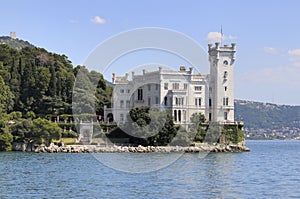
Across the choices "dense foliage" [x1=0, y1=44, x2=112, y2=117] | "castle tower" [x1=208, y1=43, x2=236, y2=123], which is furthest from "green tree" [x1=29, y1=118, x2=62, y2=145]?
"castle tower" [x1=208, y1=43, x2=236, y2=123]

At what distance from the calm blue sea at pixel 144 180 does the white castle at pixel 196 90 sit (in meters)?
17.2

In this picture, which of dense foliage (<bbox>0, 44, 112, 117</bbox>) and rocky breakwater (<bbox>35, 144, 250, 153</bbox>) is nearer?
rocky breakwater (<bbox>35, 144, 250, 153</bbox>)

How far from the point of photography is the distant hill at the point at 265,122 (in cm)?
17796

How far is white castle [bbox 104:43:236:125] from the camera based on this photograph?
62.3 metres

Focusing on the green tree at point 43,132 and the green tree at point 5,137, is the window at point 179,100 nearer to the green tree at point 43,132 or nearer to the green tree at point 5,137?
the green tree at point 43,132

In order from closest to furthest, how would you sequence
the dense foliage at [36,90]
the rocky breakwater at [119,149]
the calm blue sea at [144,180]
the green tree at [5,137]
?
the calm blue sea at [144,180] → the rocky breakwater at [119,149] → the green tree at [5,137] → the dense foliage at [36,90]

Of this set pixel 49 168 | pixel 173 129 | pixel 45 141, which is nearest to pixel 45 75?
pixel 45 141

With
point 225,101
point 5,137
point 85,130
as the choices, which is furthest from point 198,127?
point 5,137

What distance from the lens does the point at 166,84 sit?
62531mm

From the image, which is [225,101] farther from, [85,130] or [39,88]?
[39,88]

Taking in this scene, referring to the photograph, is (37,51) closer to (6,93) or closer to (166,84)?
(6,93)

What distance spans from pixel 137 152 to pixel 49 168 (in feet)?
53.2

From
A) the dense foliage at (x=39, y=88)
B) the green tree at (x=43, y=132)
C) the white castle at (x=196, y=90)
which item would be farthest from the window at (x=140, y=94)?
the green tree at (x=43, y=132)

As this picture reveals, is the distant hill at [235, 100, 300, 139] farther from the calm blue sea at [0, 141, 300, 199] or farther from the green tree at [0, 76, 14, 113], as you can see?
the calm blue sea at [0, 141, 300, 199]
